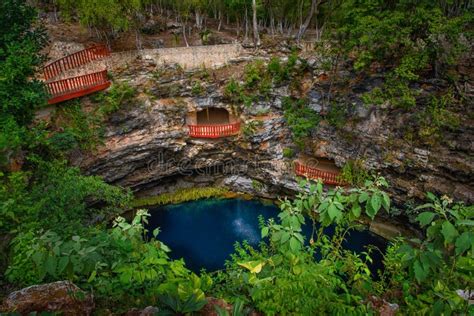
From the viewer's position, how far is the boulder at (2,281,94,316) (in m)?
4.17

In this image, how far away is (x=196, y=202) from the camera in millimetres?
21969

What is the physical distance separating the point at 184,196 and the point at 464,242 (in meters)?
19.9

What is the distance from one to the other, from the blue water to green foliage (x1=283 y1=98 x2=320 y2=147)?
548cm

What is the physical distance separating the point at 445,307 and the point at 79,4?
2296 cm

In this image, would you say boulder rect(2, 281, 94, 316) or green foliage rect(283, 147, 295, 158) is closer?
boulder rect(2, 281, 94, 316)

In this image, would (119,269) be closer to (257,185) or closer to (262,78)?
(257,185)

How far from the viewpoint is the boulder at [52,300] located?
4.17m

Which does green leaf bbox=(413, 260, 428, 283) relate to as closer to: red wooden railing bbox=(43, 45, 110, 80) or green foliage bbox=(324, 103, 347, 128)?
green foliage bbox=(324, 103, 347, 128)

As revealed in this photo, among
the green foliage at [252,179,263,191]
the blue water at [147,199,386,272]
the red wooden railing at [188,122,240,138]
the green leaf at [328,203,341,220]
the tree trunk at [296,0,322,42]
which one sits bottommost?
the blue water at [147,199,386,272]

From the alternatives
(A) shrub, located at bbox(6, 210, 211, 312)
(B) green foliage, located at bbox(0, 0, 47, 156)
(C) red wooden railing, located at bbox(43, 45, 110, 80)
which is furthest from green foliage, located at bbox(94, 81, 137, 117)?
(A) shrub, located at bbox(6, 210, 211, 312)

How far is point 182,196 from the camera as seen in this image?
72.7ft

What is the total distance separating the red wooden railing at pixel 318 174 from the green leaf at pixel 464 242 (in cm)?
1503

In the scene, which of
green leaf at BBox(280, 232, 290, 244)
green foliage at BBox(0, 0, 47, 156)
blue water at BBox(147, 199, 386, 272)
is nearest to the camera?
green leaf at BBox(280, 232, 290, 244)

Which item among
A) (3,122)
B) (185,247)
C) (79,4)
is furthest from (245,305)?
(79,4)
